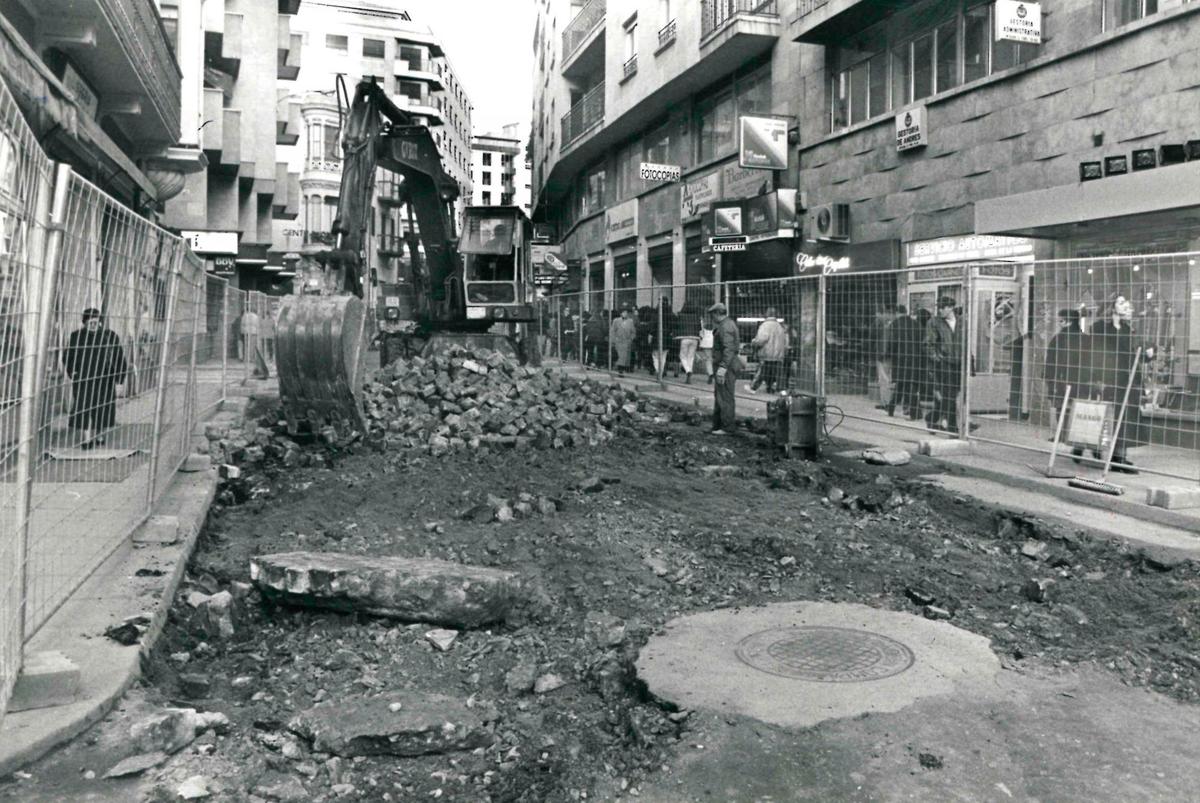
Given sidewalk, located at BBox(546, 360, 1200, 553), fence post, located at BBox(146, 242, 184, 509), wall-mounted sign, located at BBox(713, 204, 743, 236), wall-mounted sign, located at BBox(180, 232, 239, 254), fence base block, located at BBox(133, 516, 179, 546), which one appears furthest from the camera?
wall-mounted sign, located at BBox(180, 232, 239, 254)

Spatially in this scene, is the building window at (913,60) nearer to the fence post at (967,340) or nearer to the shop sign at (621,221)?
the fence post at (967,340)

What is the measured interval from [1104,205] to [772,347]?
4.25 meters

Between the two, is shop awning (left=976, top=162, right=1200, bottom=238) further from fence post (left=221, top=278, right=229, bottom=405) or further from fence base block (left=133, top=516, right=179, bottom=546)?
fence base block (left=133, top=516, right=179, bottom=546)

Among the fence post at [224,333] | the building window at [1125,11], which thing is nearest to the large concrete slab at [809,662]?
the fence post at [224,333]

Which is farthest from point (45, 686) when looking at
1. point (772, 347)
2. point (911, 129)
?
point (911, 129)

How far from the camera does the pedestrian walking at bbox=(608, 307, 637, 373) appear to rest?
70.2 ft

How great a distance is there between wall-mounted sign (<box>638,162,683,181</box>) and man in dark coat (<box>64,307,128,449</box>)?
73.5 ft

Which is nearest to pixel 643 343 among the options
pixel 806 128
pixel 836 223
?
pixel 836 223

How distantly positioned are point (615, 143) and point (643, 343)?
636 inches

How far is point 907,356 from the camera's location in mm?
11391

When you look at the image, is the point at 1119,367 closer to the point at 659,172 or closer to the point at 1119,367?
the point at 1119,367

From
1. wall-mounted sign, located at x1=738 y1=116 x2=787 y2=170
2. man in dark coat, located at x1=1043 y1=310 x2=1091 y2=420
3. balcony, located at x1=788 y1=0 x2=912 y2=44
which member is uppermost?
balcony, located at x1=788 y1=0 x2=912 y2=44

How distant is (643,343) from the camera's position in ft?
65.8

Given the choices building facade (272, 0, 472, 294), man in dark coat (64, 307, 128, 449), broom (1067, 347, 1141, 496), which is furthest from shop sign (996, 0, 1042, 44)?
building facade (272, 0, 472, 294)
